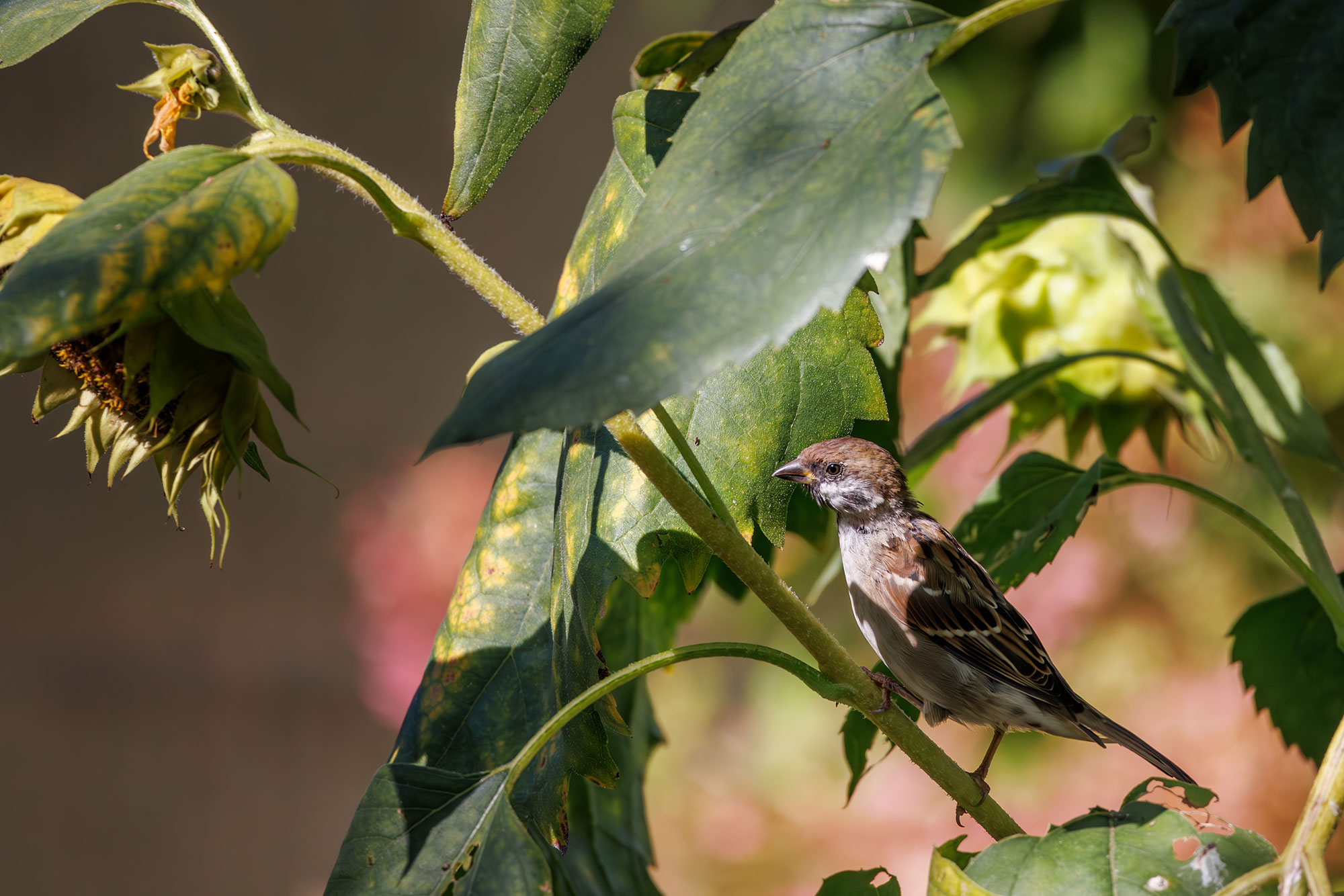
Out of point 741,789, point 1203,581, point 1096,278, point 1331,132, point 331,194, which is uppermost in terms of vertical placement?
point 331,194

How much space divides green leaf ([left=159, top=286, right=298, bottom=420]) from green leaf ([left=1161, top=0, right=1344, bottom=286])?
0.55 meters

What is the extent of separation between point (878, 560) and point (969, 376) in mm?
198

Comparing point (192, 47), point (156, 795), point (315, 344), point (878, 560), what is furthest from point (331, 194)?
point (192, 47)

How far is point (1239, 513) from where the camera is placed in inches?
24.5

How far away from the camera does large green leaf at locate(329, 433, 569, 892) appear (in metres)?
0.57

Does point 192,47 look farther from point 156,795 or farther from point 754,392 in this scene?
point 156,795

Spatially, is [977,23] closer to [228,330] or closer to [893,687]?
[228,330]

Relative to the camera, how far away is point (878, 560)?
893mm

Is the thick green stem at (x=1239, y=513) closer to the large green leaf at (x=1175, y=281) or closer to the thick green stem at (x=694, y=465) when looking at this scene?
the large green leaf at (x=1175, y=281)

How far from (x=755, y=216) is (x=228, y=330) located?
213mm

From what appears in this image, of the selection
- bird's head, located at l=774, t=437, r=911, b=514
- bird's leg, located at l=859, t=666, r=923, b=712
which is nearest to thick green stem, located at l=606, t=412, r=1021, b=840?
bird's leg, located at l=859, t=666, r=923, b=712

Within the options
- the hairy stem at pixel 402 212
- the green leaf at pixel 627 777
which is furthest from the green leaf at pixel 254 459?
the green leaf at pixel 627 777

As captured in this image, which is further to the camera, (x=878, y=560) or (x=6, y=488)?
(x=6, y=488)

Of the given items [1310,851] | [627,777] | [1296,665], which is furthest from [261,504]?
[1310,851]
